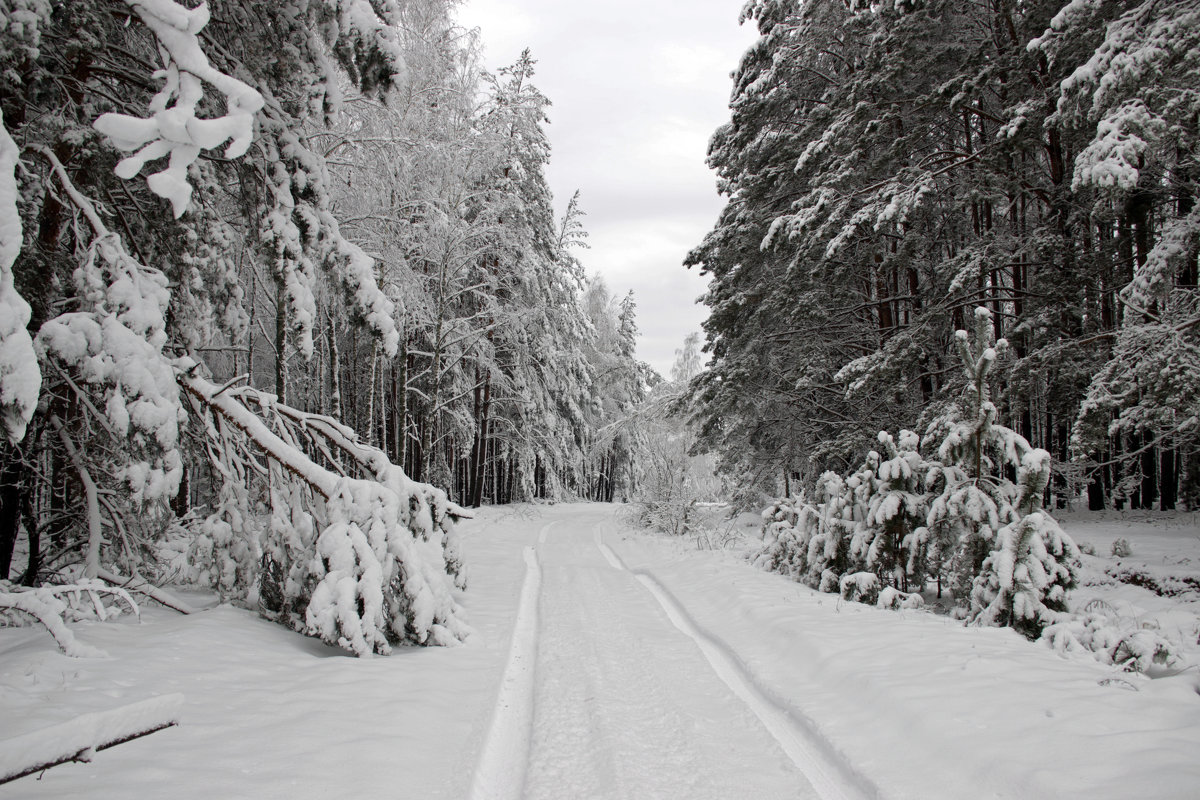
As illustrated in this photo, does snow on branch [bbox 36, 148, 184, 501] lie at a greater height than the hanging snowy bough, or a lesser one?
greater

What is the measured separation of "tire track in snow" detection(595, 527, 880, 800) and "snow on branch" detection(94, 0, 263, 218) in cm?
415

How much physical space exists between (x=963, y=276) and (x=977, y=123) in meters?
8.29

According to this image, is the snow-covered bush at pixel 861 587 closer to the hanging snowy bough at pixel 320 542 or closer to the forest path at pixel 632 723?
the forest path at pixel 632 723

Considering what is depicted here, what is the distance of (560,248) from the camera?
25203 mm

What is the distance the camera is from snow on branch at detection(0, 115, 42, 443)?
9.33 ft

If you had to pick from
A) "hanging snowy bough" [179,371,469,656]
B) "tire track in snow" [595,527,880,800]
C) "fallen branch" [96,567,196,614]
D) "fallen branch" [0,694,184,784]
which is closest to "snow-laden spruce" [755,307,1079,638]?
"tire track in snow" [595,527,880,800]

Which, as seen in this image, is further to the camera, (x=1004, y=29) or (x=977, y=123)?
(x=977, y=123)

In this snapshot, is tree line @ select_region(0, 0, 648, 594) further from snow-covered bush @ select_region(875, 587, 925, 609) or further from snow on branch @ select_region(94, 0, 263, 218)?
snow-covered bush @ select_region(875, 587, 925, 609)

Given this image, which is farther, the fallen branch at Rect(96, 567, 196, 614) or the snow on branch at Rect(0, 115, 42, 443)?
the fallen branch at Rect(96, 567, 196, 614)

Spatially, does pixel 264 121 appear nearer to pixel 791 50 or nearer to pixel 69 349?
pixel 69 349

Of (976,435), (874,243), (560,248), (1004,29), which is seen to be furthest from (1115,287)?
(560,248)

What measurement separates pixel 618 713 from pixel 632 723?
19 centimetres

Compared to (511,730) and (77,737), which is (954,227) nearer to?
(511,730)

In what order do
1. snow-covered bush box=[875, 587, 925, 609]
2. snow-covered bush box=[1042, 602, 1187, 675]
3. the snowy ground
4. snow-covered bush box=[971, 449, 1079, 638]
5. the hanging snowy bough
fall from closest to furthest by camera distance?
the snowy ground → snow-covered bush box=[1042, 602, 1187, 675] → the hanging snowy bough → snow-covered bush box=[971, 449, 1079, 638] → snow-covered bush box=[875, 587, 925, 609]
